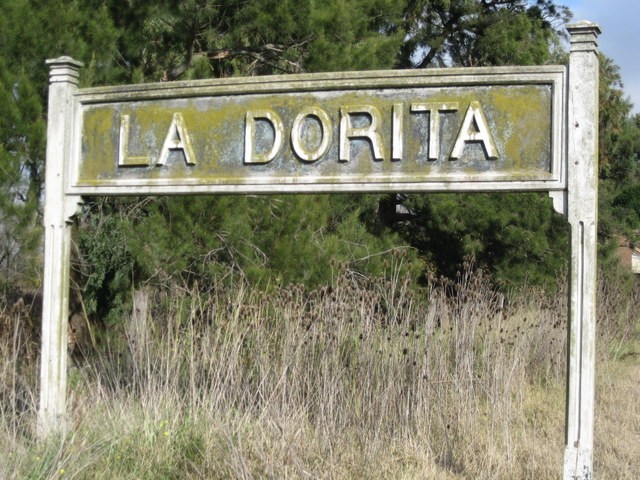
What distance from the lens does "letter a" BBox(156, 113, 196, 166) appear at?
4.27 m

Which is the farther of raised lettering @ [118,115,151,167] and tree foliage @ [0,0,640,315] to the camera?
tree foliage @ [0,0,640,315]

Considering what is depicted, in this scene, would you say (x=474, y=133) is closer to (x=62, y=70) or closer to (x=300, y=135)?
(x=300, y=135)

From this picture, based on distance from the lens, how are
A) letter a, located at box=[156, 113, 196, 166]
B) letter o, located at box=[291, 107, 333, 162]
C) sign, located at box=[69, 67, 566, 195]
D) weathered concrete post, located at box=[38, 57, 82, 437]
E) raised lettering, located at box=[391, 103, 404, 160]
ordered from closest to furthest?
1. sign, located at box=[69, 67, 566, 195]
2. raised lettering, located at box=[391, 103, 404, 160]
3. letter o, located at box=[291, 107, 333, 162]
4. letter a, located at box=[156, 113, 196, 166]
5. weathered concrete post, located at box=[38, 57, 82, 437]

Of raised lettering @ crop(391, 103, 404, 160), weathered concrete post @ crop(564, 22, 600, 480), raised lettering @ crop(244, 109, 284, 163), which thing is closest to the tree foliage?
raised lettering @ crop(244, 109, 284, 163)

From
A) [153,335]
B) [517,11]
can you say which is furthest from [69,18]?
[517,11]

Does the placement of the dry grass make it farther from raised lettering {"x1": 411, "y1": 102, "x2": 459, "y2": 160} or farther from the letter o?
raised lettering {"x1": 411, "y1": 102, "x2": 459, "y2": 160}

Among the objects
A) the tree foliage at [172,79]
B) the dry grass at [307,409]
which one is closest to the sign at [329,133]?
the dry grass at [307,409]

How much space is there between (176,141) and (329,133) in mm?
840

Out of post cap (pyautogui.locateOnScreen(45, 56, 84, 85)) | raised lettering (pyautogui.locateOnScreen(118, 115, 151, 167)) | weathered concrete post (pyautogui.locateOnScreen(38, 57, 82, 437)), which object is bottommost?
weathered concrete post (pyautogui.locateOnScreen(38, 57, 82, 437))

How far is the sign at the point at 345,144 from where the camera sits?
144 inches

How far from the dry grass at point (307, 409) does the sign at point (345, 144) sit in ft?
1.65

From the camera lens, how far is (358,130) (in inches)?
157

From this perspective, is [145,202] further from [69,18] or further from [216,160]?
[216,160]

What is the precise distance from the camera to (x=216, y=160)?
13.8 feet
